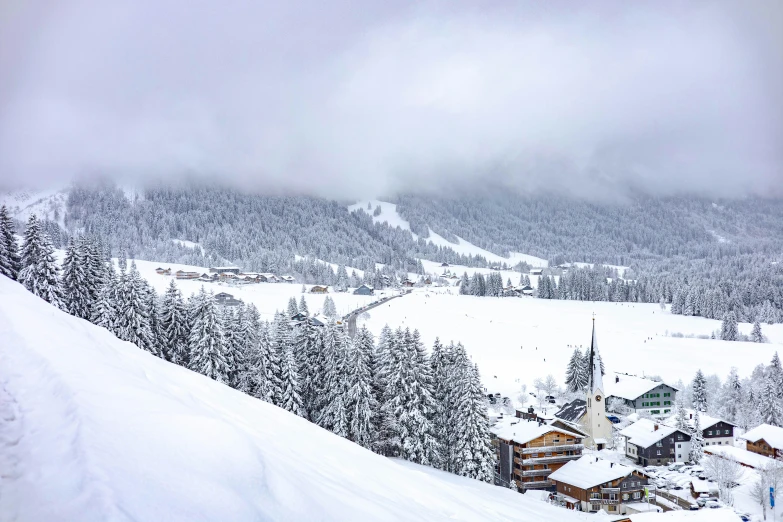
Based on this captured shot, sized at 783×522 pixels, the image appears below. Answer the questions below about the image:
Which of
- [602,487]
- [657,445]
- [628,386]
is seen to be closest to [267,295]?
[628,386]

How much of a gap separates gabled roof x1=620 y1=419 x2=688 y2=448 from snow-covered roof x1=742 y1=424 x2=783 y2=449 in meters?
6.53

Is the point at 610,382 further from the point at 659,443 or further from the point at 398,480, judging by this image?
the point at 398,480

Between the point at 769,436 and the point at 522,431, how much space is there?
1035 inches

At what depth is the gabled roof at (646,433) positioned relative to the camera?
53.5 meters

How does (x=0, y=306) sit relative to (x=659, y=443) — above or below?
above

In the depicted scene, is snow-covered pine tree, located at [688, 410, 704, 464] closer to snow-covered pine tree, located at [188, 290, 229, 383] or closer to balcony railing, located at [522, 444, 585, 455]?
balcony railing, located at [522, 444, 585, 455]

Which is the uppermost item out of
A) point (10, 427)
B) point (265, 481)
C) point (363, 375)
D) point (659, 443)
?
point (10, 427)

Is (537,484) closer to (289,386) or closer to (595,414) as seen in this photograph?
(595,414)

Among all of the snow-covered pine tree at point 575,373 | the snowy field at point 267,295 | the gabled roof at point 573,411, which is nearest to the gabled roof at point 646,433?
the gabled roof at point 573,411

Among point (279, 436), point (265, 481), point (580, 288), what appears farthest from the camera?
point (580, 288)

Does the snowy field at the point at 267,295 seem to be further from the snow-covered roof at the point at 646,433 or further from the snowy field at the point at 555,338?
the snow-covered roof at the point at 646,433

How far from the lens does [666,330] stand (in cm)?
11562

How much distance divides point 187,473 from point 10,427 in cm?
235

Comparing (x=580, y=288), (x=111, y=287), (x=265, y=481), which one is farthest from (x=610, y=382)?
(x=580, y=288)
